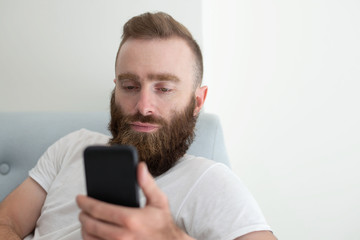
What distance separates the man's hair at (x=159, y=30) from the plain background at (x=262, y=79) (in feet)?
1.33

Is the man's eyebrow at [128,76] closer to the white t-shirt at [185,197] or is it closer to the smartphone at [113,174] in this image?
the white t-shirt at [185,197]

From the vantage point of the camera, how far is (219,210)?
691mm

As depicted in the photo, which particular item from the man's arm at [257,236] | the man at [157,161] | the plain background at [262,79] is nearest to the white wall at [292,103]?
the plain background at [262,79]

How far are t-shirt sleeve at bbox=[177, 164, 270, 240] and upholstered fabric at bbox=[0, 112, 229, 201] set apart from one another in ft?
1.04

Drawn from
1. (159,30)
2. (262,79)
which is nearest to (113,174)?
(159,30)

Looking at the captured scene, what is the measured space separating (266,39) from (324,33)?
0.23 metres

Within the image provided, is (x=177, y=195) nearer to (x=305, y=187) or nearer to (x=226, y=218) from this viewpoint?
(x=226, y=218)

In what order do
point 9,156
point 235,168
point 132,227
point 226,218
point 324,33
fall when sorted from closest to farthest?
point 132,227, point 226,218, point 9,156, point 324,33, point 235,168

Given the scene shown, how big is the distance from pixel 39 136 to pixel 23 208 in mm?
288

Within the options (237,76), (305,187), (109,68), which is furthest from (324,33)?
(109,68)

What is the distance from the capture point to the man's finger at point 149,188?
1.37ft

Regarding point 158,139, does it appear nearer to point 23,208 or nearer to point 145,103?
point 145,103

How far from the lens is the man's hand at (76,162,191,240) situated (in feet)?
1.39

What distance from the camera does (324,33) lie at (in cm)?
131
